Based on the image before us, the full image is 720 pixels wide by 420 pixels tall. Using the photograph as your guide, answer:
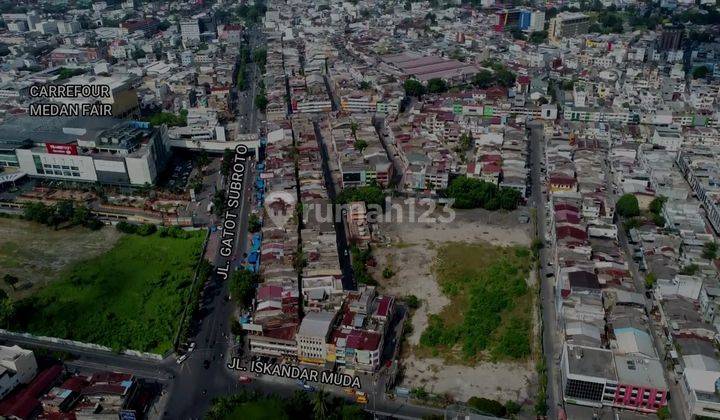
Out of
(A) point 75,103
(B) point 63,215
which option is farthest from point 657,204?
(A) point 75,103

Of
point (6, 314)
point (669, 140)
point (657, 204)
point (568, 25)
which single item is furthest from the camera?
point (568, 25)

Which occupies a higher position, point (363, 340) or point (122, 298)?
point (363, 340)

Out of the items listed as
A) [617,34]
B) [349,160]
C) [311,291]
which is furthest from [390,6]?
[311,291]

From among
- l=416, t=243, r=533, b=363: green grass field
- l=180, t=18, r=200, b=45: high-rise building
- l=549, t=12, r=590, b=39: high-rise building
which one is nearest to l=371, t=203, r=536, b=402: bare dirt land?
l=416, t=243, r=533, b=363: green grass field

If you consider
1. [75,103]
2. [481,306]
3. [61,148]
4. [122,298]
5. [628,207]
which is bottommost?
[122,298]

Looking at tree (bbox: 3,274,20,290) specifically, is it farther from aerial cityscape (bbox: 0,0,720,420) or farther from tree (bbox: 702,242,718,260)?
tree (bbox: 702,242,718,260)

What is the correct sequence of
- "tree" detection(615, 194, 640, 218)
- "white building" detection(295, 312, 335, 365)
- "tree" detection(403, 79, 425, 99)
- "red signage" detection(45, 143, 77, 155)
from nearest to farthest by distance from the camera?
"white building" detection(295, 312, 335, 365) → "tree" detection(615, 194, 640, 218) → "red signage" detection(45, 143, 77, 155) → "tree" detection(403, 79, 425, 99)

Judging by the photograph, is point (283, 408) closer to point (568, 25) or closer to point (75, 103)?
point (75, 103)
